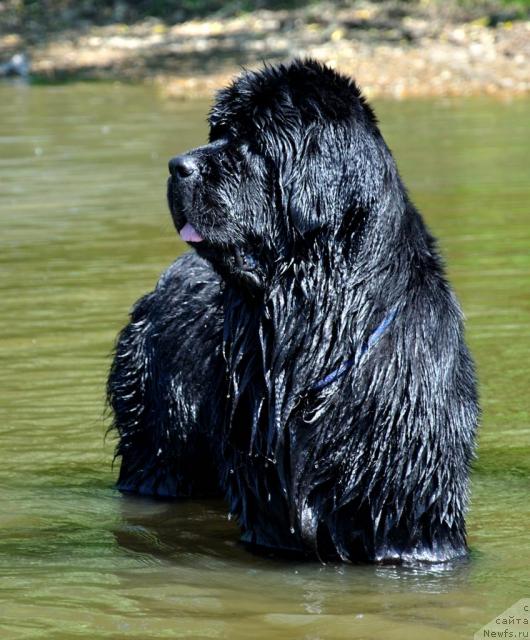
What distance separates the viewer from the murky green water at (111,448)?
4324 mm

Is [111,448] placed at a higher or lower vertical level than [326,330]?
lower

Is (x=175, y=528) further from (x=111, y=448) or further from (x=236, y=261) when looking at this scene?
(x=236, y=261)

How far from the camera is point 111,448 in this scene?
6496 millimetres

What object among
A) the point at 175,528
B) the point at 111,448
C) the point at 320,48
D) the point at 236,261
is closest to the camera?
the point at 236,261

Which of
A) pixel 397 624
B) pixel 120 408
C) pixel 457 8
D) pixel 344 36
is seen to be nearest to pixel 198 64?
pixel 344 36

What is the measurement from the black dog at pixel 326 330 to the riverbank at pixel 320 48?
1514cm

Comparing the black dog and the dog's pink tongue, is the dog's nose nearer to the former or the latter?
the black dog

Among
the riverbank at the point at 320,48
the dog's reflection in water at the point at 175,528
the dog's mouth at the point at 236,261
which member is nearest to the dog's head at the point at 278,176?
the dog's mouth at the point at 236,261

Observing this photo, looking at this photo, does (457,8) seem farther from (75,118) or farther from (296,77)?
(296,77)

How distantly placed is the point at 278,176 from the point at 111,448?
2515mm

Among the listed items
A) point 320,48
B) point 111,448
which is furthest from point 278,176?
point 320,48

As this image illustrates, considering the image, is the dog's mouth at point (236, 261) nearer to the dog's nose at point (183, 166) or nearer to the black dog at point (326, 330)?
the black dog at point (326, 330)

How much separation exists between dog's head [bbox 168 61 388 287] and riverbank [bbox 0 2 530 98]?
1516 cm

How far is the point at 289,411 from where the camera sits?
4.52m
